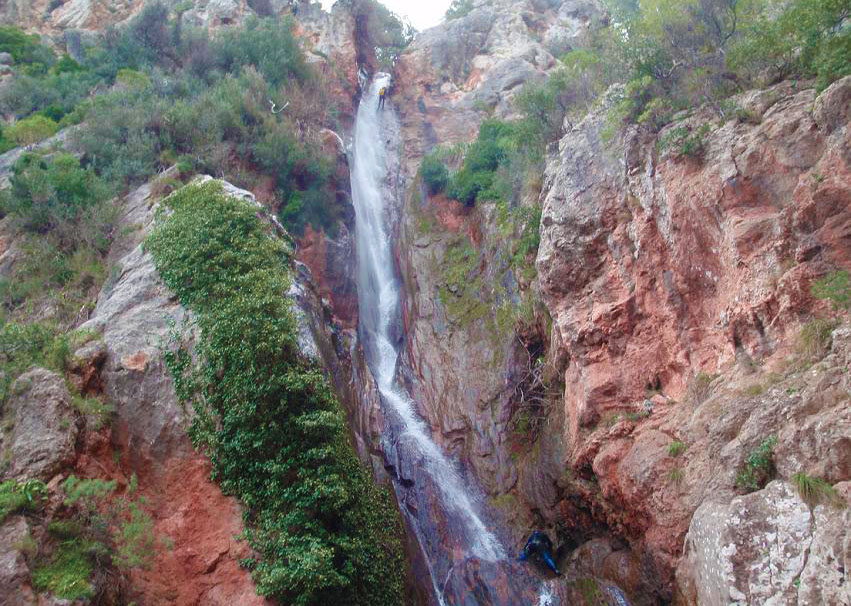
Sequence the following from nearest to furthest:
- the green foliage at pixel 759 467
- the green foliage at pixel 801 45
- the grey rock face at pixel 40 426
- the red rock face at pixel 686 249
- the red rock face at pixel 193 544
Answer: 1. the green foliage at pixel 759 467
2. the grey rock face at pixel 40 426
3. the red rock face at pixel 193 544
4. the red rock face at pixel 686 249
5. the green foliage at pixel 801 45

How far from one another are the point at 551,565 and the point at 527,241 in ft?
27.9

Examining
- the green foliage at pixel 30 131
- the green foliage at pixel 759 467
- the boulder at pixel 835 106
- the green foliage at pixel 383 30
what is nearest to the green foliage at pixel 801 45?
the boulder at pixel 835 106

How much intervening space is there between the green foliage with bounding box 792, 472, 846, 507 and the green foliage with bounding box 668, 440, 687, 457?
8.69 feet

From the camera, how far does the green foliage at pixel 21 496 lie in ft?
24.7

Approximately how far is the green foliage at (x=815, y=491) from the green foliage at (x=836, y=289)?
2592 millimetres

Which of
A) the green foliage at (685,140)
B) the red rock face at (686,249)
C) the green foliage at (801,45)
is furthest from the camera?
the green foliage at (685,140)

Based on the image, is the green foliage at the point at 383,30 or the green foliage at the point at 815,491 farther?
the green foliage at the point at 383,30

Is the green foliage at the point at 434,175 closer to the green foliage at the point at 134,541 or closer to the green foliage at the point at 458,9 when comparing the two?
the green foliage at the point at 134,541

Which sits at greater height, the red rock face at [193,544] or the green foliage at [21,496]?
the green foliage at [21,496]

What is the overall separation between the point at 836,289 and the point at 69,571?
10.9m

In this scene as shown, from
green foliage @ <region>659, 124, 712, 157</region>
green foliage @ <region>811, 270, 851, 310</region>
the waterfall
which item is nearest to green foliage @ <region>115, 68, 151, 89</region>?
the waterfall

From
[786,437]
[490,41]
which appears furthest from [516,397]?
[490,41]

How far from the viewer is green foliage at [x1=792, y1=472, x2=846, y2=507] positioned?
6.19 m

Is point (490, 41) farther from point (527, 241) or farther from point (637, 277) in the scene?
point (637, 277)
